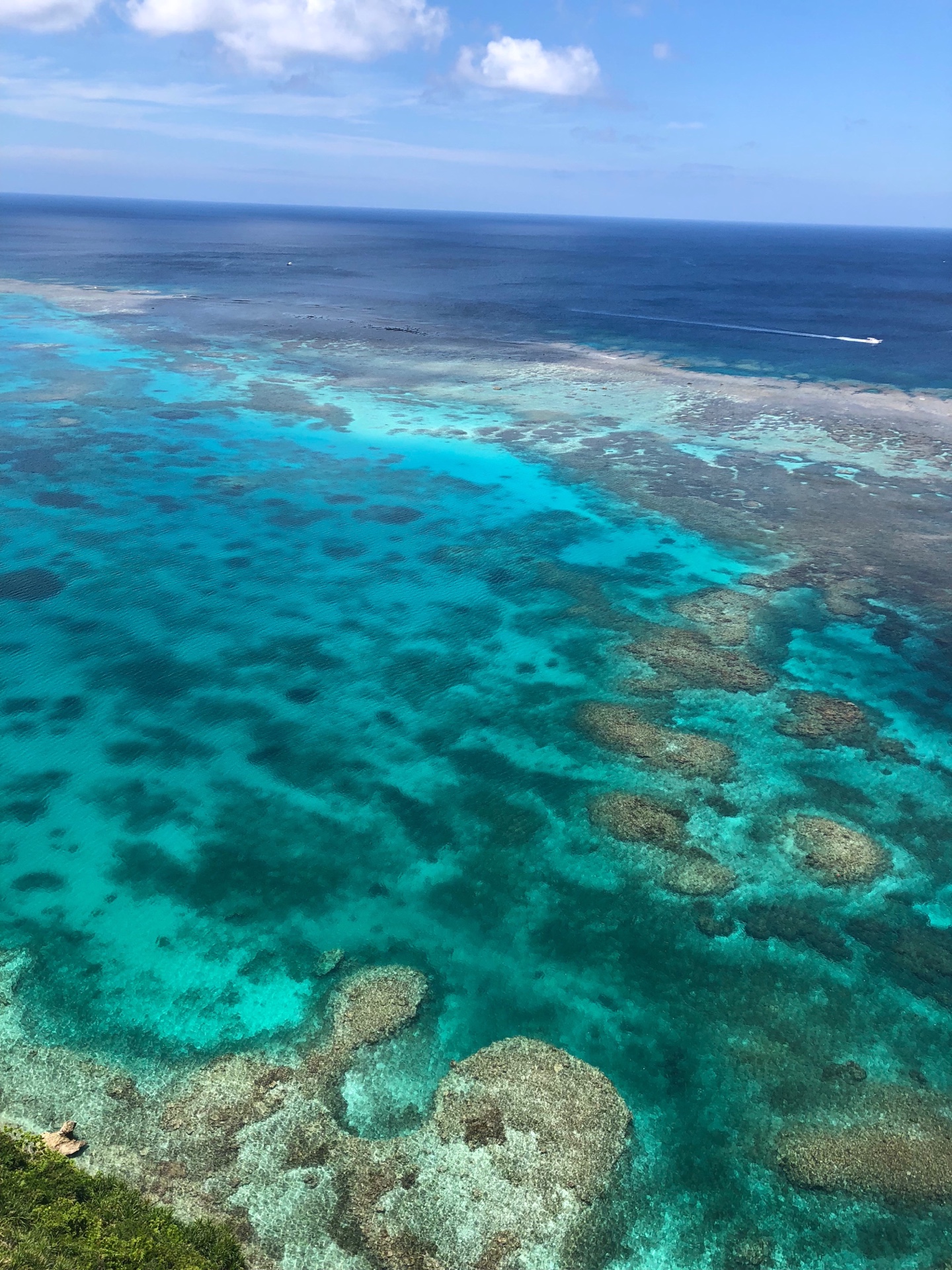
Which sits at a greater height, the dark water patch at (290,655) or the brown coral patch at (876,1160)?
the dark water patch at (290,655)

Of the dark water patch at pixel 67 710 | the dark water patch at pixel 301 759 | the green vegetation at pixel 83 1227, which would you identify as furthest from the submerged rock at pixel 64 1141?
the dark water patch at pixel 67 710

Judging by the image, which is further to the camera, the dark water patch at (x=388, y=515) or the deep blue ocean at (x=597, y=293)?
the deep blue ocean at (x=597, y=293)

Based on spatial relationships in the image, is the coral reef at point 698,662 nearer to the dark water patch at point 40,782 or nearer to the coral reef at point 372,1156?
the coral reef at point 372,1156

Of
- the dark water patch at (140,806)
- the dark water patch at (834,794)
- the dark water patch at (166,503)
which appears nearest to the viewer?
the dark water patch at (140,806)

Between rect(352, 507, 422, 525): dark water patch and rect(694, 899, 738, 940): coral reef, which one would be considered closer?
rect(694, 899, 738, 940): coral reef

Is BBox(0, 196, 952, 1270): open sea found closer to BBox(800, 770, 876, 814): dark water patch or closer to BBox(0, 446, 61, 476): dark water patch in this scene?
BBox(800, 770, 876, 814): dark water patch

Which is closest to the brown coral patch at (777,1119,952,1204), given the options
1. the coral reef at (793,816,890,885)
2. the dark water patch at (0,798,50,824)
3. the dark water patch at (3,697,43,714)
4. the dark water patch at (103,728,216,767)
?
Result: the coral reef at (793,816,890,885)
